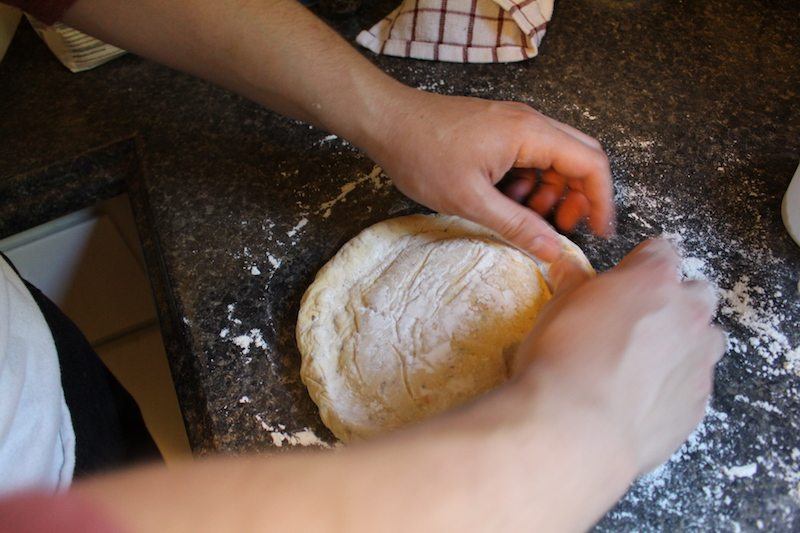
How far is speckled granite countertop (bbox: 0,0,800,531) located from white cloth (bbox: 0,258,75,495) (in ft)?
0.51

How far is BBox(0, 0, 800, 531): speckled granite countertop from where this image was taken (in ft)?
2.53

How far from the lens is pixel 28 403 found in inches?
27.7

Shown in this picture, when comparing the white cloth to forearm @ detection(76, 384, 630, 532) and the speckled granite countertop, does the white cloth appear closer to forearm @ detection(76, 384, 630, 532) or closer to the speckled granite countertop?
the speckled granite countertop

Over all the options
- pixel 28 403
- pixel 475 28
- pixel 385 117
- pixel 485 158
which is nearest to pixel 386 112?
pixel 385 117

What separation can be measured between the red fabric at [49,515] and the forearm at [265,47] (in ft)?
1.89

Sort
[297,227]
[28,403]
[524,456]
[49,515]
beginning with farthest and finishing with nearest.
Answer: [297,227], [28,403], [524,456], [49,515]

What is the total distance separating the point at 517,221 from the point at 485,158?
89mm

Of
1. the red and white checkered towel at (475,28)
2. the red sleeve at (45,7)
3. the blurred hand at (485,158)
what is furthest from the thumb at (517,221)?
the red sleeve at (45,7)

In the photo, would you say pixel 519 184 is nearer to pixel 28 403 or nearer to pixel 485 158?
pixel 485 158

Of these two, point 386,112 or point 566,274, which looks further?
point 386,112

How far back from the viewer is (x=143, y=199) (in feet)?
3.50

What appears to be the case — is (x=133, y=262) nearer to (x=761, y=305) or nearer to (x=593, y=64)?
(x=593, y=64)

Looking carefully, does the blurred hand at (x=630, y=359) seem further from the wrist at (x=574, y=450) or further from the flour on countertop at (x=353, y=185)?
the flour on countertop at (x=353, y=185)

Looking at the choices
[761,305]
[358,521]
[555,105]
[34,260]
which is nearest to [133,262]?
[34,260]
